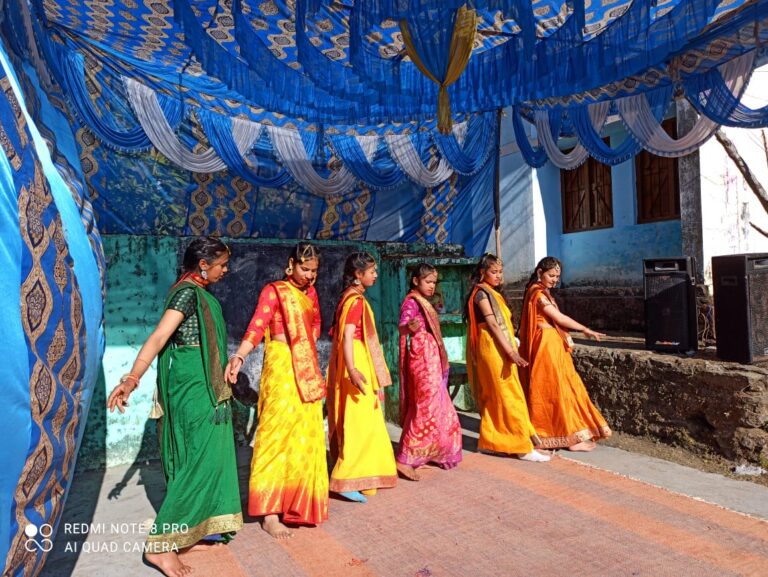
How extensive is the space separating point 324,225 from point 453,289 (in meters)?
3.46

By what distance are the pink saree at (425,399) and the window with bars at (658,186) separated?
4.96 m

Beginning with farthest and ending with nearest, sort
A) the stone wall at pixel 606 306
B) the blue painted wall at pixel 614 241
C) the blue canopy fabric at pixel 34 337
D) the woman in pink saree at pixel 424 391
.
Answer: the blue painted wall at pixel 614 241 < the stone wall at pixel 606 306 < the woman in pink saree at pixel 424 391 < the blue canopy fabric at pixel 34 337

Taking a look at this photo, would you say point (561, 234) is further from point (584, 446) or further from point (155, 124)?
point (155, 124)

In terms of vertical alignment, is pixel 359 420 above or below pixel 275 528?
above

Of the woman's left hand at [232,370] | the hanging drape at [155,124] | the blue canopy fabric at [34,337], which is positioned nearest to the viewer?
the blue canopy fabric at [34,337]

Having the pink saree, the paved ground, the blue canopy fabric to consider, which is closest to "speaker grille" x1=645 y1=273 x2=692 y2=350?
the paved ground

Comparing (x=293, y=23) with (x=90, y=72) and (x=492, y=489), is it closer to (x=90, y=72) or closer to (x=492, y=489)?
(x=90, y=72)

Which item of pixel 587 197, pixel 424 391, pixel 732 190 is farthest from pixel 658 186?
pixel 424 391

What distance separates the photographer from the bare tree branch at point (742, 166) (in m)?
6.63

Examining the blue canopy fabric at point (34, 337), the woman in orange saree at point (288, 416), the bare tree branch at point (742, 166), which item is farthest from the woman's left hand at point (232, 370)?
the bare tree branch at point (742, 166)

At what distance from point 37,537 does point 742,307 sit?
460cm

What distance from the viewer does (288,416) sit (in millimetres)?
2932

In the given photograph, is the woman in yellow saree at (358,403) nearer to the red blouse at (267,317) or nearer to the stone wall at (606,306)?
the red blouse at (267,317)

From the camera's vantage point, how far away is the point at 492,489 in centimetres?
343
